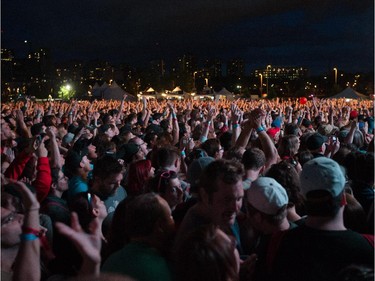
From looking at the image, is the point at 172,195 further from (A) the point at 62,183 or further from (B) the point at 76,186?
(A) the point at 62,183

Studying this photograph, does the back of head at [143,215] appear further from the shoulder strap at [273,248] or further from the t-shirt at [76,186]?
the t-shirt at [76,186]

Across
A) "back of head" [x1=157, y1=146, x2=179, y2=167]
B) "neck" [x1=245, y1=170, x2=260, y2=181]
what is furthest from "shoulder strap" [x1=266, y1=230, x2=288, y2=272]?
"back of head" [x1=157, y1=146, x2=179, y2=167]

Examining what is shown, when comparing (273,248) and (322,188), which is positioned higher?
(322,188)

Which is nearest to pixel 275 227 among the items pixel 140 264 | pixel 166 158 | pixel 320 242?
pixel 320 242

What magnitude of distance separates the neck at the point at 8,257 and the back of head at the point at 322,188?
6.55 feet

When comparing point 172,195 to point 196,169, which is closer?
point 172,195

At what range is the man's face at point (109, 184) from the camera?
490cm

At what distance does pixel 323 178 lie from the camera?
2898mm

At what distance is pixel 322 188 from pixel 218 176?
3.05ft

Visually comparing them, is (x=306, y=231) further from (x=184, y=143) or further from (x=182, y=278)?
(x=184, y=143)

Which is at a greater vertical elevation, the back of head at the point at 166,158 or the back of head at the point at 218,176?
the back of head at the point at 218,176

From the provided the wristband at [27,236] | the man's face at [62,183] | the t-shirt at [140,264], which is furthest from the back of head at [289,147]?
the wristband at [27,236]

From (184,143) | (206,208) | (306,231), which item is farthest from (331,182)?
(184,143)

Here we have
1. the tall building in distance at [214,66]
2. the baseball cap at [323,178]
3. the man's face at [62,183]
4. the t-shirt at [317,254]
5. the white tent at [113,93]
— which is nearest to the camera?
the t-shirt at [317,254]
